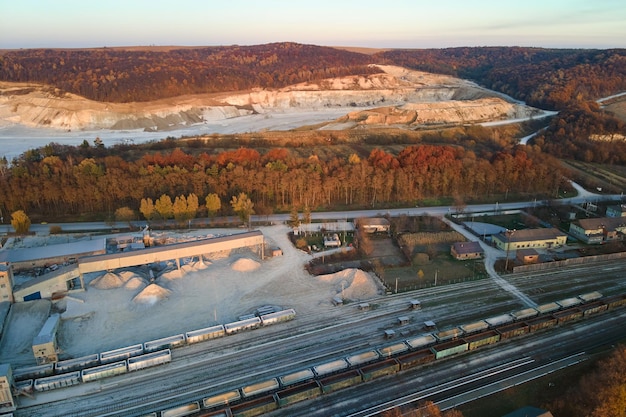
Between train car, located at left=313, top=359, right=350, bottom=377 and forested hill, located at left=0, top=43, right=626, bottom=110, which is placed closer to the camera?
train car, located at left=313, top=359, right=350, bottom=377

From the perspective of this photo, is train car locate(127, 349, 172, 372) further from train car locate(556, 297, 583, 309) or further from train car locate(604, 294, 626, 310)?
train car locate(604, 294, 626, 310)

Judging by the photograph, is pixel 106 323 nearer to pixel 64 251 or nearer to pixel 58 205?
pixel 64 251

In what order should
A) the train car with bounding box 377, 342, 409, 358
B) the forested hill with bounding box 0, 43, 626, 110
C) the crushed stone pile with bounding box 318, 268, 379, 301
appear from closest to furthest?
the train car with bounding box 377, 342, 409, 358
the crushed stone pile with bounding box 318, 268, 379, 301
the forested hill with bounding box 0, 43, 626, 110

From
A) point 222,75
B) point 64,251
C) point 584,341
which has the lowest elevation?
point 584,341

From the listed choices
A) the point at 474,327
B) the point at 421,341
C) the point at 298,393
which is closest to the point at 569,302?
the point at 474,327

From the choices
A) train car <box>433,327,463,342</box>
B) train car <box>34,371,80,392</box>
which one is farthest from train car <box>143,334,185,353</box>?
train car <box>433,327,463,342</box>

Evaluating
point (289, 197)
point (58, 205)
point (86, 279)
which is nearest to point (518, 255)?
point (289, 197)

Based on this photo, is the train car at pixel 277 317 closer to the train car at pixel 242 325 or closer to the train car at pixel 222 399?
the train car at pixel 242 325
